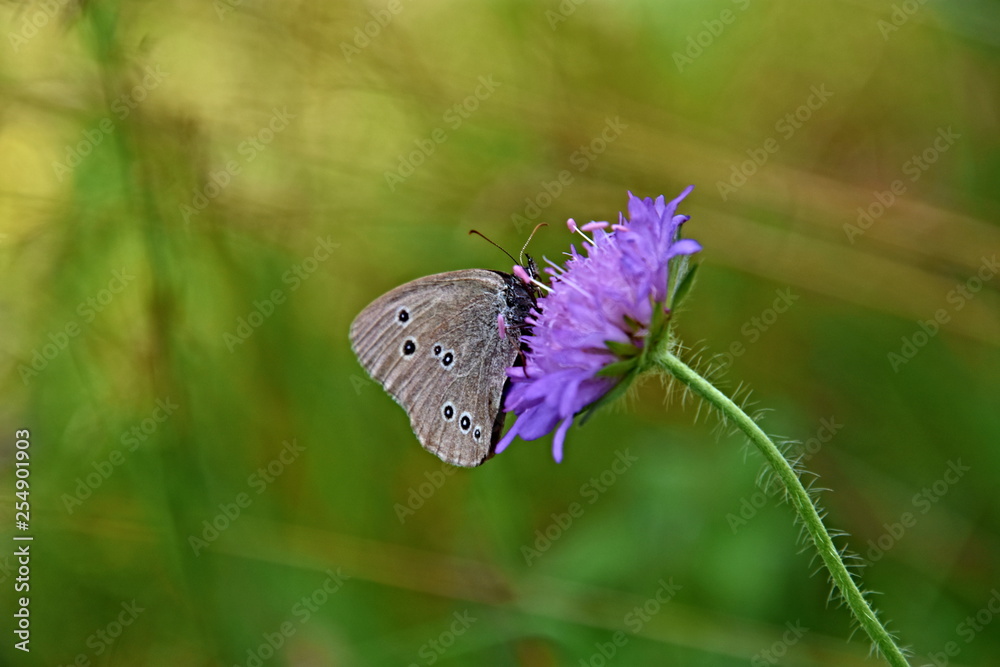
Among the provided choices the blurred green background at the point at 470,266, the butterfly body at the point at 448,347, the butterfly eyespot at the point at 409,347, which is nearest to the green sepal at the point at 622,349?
the butterfly body at the point at 448,347

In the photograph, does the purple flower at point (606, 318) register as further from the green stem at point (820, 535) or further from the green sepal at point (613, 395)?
the green stem at point (820, 535)

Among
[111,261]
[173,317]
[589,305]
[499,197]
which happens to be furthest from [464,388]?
[111,261]

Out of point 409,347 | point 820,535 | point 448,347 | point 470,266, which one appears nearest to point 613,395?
point 820,535

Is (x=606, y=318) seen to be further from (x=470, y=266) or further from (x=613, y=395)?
(x=470, y=266)

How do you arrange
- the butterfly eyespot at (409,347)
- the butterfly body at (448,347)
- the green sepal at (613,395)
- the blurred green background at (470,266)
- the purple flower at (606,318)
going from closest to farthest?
the green sepal at (613,395) < the purple flower at (606,318) < the butterfly body at (448,347) < the butterfly eyespot at (409,347) < the blurred green background at (470,266)

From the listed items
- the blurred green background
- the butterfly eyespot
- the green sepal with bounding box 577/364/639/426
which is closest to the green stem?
the green sepal with bounding box 577/364/639/426

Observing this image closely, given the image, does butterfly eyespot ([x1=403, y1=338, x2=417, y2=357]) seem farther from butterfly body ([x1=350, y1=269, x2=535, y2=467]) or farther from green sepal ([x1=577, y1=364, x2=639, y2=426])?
green sepal ([x1=577, y1=364, x2=639, y2=426])

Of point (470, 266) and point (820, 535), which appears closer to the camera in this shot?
point (820, 535)
